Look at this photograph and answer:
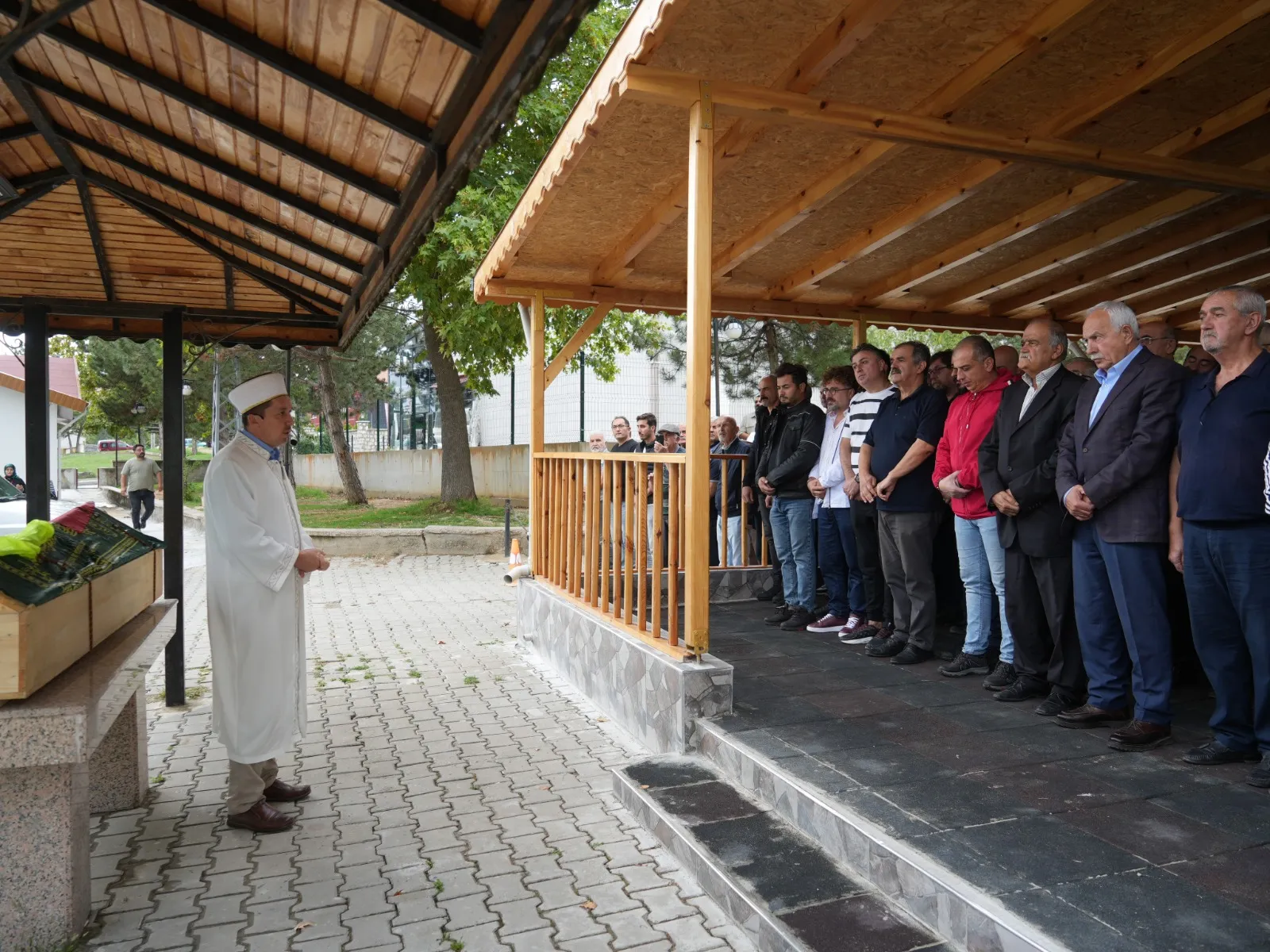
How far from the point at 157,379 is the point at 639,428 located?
26704 mm

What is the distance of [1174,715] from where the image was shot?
4066 mm

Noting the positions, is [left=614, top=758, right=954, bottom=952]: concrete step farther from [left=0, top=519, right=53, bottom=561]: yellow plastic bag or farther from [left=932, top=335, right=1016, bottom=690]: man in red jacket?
[left=0, top=519, right=53, bottom=561]: yellow plastic bag

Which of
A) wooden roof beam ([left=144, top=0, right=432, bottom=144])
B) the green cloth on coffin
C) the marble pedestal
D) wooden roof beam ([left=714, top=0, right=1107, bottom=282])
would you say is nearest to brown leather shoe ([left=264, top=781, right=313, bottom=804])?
the marble pedestal

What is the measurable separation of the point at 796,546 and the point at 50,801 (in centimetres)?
472

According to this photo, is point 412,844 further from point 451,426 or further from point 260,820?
point 451,426

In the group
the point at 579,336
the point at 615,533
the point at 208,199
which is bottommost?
the point at 615,533

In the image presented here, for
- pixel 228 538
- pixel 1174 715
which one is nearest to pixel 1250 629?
pixel 1174 715

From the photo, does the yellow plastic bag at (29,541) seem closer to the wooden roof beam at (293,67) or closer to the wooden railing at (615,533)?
the wooden roof beam at (293,67)

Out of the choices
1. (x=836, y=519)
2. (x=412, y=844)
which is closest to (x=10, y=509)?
(x=412, y=844)

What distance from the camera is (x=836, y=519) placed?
6.12 metres

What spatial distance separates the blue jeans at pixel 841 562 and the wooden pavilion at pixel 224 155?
3363 mm

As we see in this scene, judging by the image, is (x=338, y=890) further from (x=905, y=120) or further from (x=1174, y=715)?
(x=905, y=120)

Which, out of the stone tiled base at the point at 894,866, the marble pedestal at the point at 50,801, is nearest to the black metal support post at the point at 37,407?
the marble pedestal at the point at 50,801

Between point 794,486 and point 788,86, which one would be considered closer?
point 788,86
